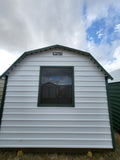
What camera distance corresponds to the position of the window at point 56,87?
Result: 2.34 m

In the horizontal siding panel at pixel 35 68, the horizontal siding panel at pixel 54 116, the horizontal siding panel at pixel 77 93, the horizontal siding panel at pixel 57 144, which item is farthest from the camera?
the horizontal siding panel at pixel 35 68

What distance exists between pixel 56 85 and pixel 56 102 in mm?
596

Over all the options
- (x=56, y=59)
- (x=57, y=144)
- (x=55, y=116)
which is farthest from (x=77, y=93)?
(x=57, y=144)

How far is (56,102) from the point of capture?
2338 mm

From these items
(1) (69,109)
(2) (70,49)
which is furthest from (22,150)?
(2) (70,49)

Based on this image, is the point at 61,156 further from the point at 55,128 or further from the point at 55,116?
the point at 55,116

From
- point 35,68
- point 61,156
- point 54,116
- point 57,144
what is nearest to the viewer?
point 61,156

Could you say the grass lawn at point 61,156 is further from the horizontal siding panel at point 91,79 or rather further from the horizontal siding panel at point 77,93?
the horizontal siding panel at point 91,79

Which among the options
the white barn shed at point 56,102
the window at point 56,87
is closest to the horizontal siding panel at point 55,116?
the white barn shed at point 56,102

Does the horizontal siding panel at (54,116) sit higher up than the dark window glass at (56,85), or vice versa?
the dark window glass at (56,85)

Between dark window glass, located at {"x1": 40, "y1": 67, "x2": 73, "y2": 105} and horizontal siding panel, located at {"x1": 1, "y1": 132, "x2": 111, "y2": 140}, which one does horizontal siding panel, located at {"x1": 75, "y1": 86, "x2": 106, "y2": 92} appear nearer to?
dark window glass, located at {"x1": 40, "y1": 67, "x2": 73, "y2": 105}

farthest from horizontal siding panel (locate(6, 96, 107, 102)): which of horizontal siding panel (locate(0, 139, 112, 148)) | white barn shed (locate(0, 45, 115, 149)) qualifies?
horizontal siding panel (locate(0, 139, 112, 148))

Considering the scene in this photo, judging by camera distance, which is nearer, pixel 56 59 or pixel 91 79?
pixel 91 79

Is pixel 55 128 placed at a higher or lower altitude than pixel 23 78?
lower
